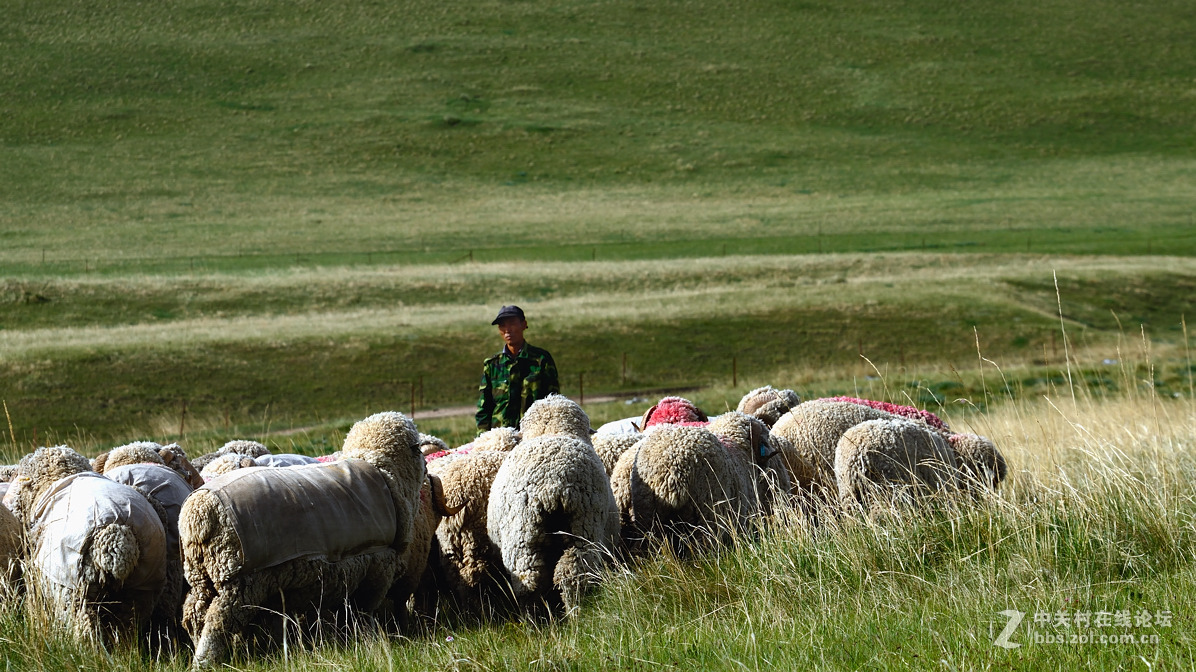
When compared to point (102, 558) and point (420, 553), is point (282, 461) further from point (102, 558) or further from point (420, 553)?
point (102, 558)

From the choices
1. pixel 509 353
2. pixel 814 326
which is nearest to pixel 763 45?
pixel 814 326

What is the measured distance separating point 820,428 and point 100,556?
177 inches

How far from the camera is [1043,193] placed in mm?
61938

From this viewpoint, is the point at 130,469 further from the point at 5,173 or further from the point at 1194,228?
the point at 5,173

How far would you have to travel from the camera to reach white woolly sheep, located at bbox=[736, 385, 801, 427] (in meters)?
8.30

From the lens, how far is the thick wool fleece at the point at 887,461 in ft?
20.9

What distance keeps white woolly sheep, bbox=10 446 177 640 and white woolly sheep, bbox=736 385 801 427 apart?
4508mm

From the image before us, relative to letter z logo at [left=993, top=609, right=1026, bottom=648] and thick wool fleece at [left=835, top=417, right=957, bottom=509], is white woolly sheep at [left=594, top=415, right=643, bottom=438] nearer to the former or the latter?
thick wool fleece at [left=835, top=417, right=957, bottom=509]

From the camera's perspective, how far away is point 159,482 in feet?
18.8

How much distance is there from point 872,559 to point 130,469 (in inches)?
153

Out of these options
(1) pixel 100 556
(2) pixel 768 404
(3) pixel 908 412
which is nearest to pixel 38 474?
(1) pixel 100 556

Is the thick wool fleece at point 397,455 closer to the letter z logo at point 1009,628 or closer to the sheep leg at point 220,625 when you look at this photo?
the sheep leg at point 220,625

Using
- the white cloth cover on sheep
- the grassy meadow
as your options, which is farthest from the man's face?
the grassy meadow

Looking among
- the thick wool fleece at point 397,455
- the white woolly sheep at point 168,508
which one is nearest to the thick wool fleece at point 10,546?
the white woolly sheep at point 168,508
